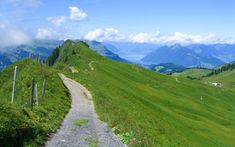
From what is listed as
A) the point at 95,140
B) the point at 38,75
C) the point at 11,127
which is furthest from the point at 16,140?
the point at 38,75

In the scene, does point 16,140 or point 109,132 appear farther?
point 109,132

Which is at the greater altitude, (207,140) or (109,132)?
(109,132)

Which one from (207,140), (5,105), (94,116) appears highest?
(5,105)

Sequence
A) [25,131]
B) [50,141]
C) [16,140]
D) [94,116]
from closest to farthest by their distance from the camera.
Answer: [16,140], [25,131], [50,141], [94,116]

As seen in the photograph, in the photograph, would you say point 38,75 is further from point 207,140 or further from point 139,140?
point 139,140

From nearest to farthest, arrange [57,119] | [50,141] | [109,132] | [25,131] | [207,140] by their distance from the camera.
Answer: [25,131] → [50,141] → [109,132] → [57,119] → [207,140]

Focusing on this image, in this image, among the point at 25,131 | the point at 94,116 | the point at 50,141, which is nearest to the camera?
the point at 25,131

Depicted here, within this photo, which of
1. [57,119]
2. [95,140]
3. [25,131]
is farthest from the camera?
[57,119]

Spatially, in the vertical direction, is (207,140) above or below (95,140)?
below

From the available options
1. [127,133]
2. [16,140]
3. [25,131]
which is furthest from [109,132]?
[16,140]

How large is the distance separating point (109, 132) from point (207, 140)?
144 ft

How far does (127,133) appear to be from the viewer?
3459cm

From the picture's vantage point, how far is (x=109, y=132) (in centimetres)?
3759

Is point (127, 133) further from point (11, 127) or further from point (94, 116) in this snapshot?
point (94, 116)
